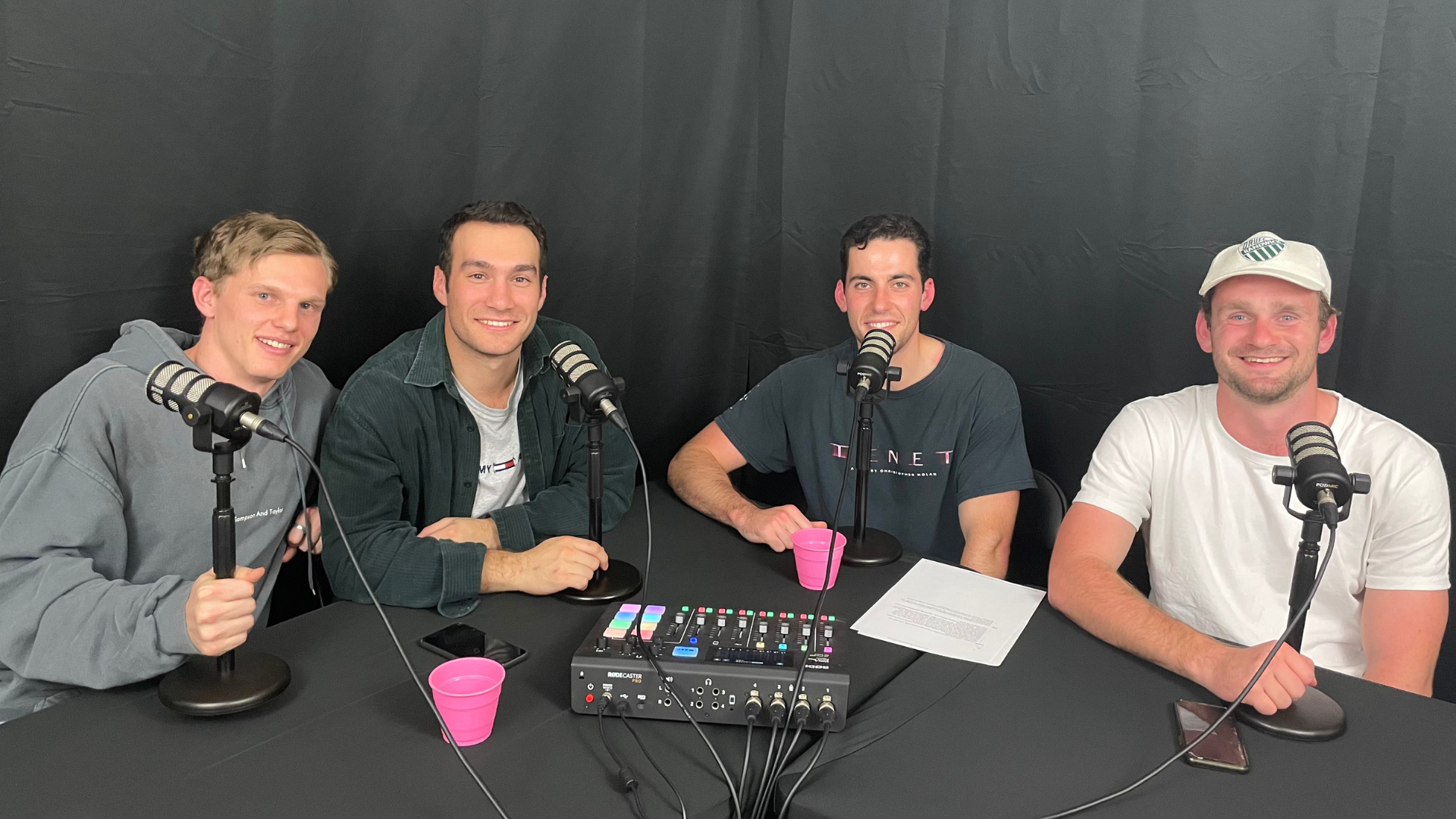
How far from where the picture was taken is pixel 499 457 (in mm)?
2188

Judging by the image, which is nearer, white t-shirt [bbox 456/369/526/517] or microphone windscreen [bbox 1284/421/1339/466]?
microphone windscreen [bbox 1284/421/1339/466]

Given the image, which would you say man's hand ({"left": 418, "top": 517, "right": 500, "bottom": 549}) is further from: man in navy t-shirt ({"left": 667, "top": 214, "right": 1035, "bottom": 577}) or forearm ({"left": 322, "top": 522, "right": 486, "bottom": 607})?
man in navy t-shirt ({"left": 667, "top": 214, "right": 1035, "bottom": 577})

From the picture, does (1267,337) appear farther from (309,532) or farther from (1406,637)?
(309,532)

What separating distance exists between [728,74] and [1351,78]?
1.73 metres

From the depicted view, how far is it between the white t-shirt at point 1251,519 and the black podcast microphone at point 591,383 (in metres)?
1.02

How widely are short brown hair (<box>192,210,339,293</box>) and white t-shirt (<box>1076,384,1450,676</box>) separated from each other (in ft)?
5.47

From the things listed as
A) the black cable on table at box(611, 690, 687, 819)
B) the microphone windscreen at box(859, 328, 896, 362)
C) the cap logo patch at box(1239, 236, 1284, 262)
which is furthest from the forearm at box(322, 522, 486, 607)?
the cap logo patch at box(1239, 236, 1284, 262)

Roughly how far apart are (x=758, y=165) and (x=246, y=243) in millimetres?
1798

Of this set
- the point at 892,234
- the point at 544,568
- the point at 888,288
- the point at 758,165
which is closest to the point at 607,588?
the point at 544,568

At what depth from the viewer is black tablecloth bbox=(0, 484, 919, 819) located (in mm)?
1118

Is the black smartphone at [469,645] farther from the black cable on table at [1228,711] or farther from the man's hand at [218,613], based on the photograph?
the black cable on table at [1228,711]

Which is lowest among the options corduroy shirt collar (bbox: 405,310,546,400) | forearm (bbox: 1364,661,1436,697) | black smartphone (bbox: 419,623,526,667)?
forearm (bbox: 1364,661,1436,697)

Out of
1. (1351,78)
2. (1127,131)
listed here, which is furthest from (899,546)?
(1351,78)

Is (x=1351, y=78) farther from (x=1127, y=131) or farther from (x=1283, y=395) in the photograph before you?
(x=1283, y=395)
